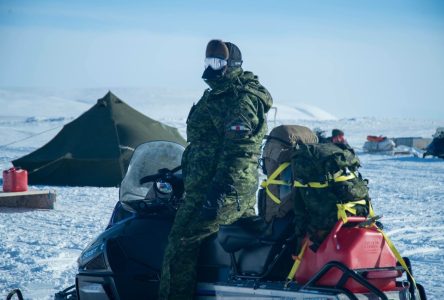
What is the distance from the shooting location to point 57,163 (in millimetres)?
13656

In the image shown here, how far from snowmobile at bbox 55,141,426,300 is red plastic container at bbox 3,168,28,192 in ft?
21.8

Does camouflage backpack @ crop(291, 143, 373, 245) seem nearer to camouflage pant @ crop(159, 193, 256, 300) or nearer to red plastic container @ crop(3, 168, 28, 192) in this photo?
camouflage pant @ crop(159, 193, 256, 300)

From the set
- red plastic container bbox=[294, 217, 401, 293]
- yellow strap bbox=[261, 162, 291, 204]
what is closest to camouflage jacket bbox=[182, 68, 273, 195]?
yellow strap bbox=[261, 162, 291, 204]

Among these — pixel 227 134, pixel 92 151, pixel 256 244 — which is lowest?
pixel 92 151

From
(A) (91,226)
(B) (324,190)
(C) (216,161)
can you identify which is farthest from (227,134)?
(A) (91,226)

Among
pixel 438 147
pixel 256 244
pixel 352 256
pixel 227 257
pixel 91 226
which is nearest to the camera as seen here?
pixel 352 256

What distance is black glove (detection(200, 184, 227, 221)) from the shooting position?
3.76 meters

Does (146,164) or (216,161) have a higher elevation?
(216,161)

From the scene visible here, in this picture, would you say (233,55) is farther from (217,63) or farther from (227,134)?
(227,134)

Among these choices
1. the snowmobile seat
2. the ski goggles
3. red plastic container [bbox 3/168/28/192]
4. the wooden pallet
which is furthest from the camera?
red plastic container [bbox 3/168/28/192]

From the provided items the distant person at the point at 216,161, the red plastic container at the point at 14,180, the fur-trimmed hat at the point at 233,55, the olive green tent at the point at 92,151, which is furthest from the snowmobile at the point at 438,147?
the distant person at the point at 216,161

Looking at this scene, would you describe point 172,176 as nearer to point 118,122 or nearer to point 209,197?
point 209,197

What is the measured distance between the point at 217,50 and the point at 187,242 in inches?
44.3

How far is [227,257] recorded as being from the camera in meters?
3.73
